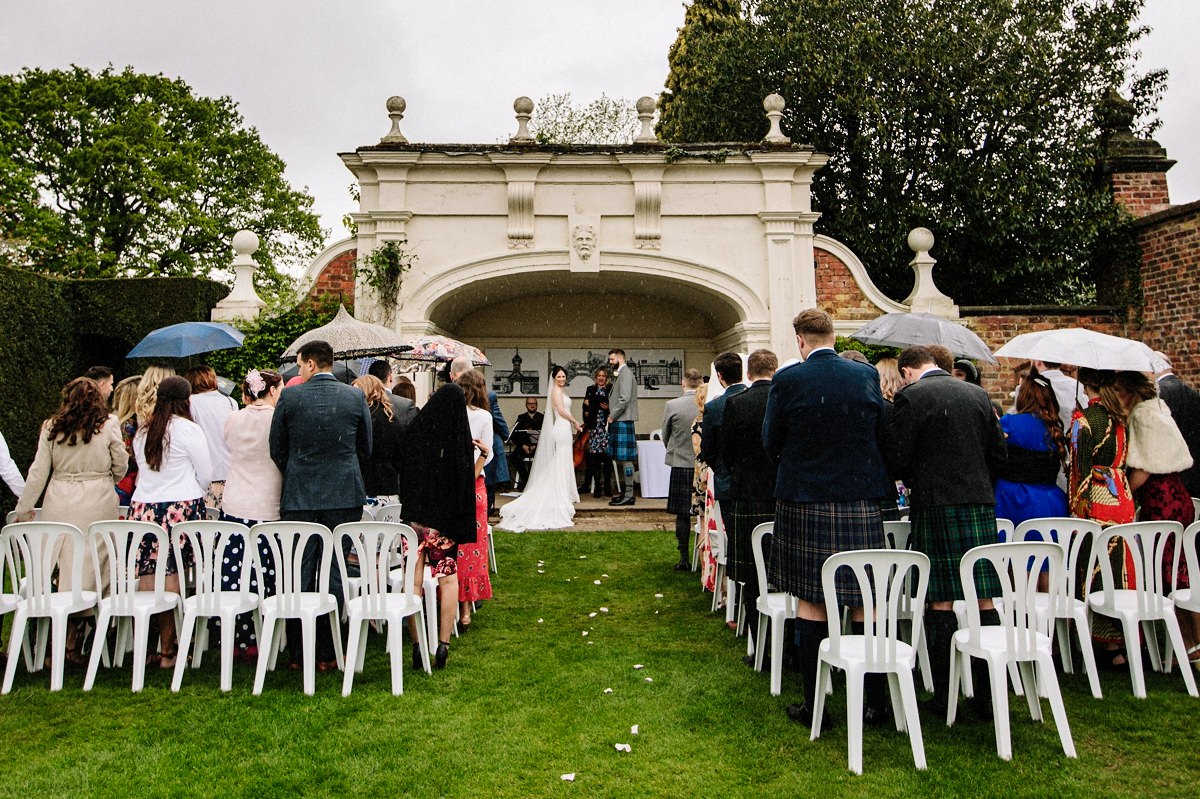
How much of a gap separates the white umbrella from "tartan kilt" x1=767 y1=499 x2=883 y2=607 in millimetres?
1598

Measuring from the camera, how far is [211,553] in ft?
14.1

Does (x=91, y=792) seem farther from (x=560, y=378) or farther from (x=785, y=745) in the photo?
(x=560, y=378)

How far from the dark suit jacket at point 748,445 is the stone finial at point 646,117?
7.64m

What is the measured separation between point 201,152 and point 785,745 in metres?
24.9

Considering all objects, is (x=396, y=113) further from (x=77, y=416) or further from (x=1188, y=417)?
(x=1188, y=417)

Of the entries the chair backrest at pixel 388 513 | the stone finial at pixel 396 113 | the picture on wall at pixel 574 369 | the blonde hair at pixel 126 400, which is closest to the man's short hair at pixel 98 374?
the blonde hair at pixel 126 400

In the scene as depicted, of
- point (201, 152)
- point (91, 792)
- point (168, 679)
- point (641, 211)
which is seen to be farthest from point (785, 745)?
point (201, 152)

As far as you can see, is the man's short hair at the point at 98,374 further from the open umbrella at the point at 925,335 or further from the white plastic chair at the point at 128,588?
the open umbrella at the point at 925,335

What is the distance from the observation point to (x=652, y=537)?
9086 millimetres

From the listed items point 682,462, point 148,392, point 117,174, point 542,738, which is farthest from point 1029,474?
point 117,174

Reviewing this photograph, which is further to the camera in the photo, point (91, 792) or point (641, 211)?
point (641, 211)

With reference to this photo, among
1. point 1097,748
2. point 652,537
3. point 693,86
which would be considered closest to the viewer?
point 1097,748

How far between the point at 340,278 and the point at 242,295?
4.36ft

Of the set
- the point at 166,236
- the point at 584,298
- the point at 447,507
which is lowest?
the point at 447,507
